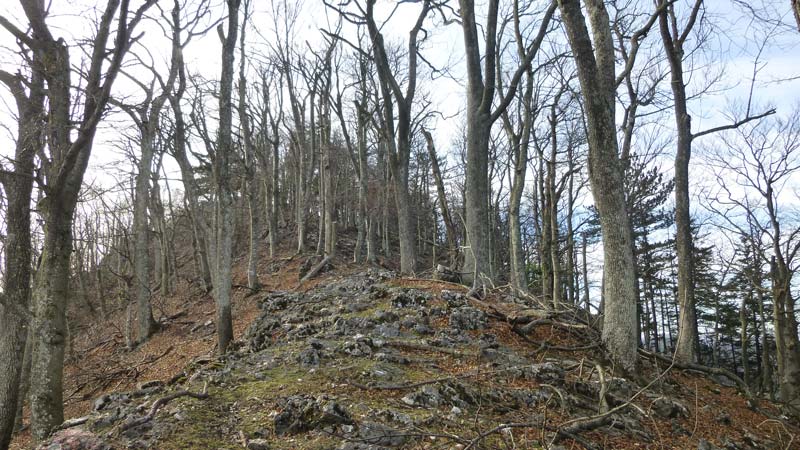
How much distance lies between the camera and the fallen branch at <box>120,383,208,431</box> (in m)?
3.42

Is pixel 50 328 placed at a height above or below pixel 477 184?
below

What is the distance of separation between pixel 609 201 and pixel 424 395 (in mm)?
3280

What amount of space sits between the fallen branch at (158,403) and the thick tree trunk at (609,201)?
4.57 m

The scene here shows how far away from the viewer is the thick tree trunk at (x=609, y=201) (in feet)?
17.0

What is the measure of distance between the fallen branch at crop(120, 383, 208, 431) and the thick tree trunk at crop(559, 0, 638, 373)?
15.0 ft

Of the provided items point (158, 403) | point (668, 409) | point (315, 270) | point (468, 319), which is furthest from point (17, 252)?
point (668, 409)

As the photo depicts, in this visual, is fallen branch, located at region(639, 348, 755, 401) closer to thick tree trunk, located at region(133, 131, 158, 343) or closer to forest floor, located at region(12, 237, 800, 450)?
forest floor, located at region(12, 237, 800, 450)

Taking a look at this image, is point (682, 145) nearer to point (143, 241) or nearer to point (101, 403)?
point (101, 403)

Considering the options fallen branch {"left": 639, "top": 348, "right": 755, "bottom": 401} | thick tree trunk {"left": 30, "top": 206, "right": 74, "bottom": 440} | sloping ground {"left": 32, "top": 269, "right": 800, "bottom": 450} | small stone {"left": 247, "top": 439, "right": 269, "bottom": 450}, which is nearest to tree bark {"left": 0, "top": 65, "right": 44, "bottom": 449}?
thick tree trunk {"left": 30, "top": 206, "right": 74, "bottom": 440}

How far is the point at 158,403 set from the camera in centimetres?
366

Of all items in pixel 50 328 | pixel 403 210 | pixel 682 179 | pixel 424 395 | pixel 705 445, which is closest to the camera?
pixel 705 445

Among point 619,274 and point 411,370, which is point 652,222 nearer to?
point 619,274

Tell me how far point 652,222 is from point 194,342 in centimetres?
2201

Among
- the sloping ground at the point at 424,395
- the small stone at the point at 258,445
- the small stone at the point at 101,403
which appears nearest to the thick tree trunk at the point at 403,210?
the sloping ground at the point at 424,395
